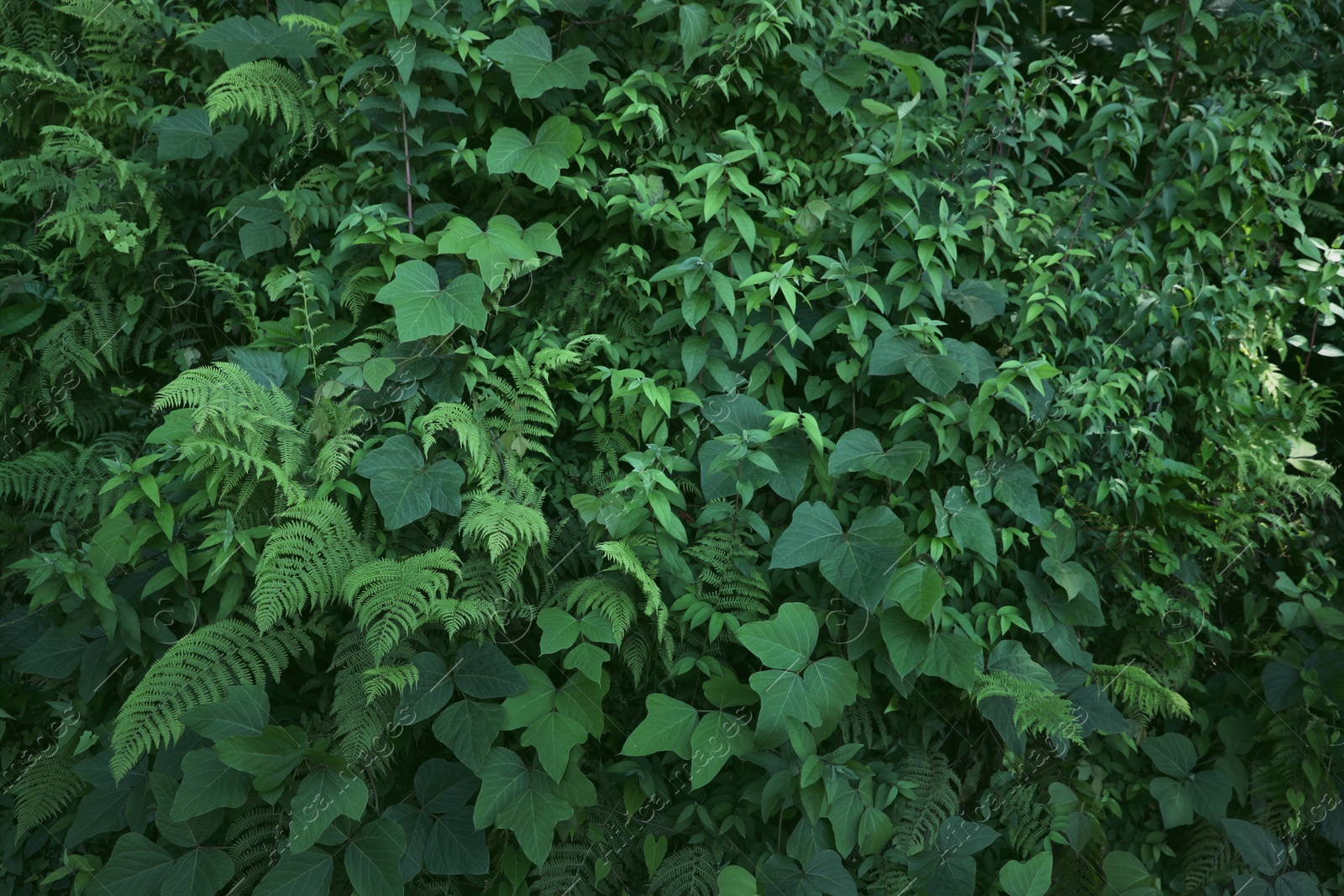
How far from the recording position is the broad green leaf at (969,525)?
3090 mm

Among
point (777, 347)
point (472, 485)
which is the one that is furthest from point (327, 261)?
point (777, 347)

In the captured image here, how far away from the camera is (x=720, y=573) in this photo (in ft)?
10.2

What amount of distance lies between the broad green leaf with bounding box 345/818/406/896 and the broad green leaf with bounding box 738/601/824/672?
1220 millimetres

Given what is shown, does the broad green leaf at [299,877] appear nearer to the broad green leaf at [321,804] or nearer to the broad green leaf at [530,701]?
the broad green leaf at [321,804]

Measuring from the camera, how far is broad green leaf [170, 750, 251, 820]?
102 inches

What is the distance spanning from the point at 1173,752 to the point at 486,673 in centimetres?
260

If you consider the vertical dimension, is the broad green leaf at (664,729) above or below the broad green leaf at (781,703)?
below

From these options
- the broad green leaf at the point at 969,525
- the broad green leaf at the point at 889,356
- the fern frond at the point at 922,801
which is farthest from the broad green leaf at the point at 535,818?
the broad green leaf at the point at 889,356

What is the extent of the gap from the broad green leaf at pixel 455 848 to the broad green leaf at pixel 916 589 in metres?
1.52

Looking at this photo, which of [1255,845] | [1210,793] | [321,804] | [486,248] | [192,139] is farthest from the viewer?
[192,139]

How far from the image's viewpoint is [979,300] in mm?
3324

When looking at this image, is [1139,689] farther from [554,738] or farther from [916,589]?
[554,738]

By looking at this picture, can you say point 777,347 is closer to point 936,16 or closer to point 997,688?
point 997,688

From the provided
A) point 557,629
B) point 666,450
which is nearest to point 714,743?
point 557,629
